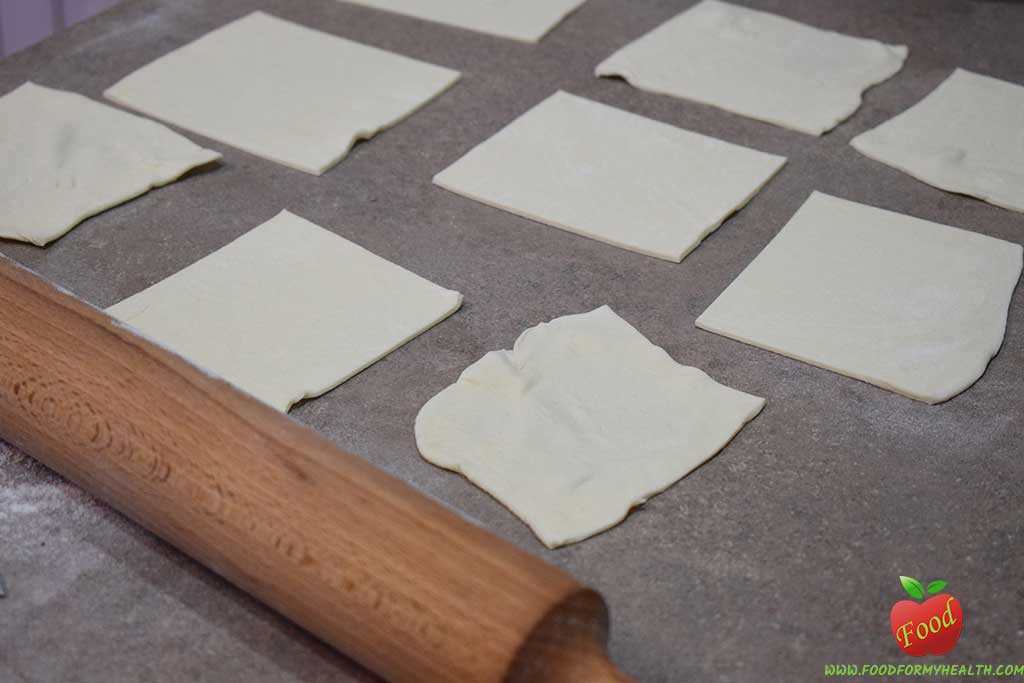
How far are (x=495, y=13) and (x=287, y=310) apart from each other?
55.1 inches

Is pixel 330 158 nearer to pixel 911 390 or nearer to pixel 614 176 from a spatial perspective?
pixel 614 176

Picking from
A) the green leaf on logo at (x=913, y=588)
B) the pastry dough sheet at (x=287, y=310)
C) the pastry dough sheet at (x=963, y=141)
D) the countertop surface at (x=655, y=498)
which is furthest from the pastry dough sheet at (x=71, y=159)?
the green leaf on logo at (x=913, y=588)

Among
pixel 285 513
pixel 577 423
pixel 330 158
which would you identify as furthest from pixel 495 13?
pixel 285 513

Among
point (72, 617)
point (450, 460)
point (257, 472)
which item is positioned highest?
point (257, 472)

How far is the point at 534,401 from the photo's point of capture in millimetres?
1817

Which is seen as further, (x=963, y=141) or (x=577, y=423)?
(x=963, y=141)

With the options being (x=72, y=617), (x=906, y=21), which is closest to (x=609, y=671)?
(x=72, y=617)

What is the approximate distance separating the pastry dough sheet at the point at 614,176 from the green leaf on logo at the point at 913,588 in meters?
0.81

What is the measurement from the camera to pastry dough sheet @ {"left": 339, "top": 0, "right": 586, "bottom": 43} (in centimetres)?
300

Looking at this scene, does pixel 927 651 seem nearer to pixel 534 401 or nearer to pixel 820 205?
pixel 534 401

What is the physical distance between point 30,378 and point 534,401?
2.52 feet

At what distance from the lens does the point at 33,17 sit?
13.8 feet

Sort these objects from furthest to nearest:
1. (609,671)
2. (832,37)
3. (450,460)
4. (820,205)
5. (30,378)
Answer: (832,37) → (820,205) → (450,460) → (30,378) → (609,671)

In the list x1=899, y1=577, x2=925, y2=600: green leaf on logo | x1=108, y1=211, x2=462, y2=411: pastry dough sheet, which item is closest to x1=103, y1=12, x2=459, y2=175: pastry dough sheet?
x1=108, y1=211, x2=462, y2=411: pastry dough sheet
